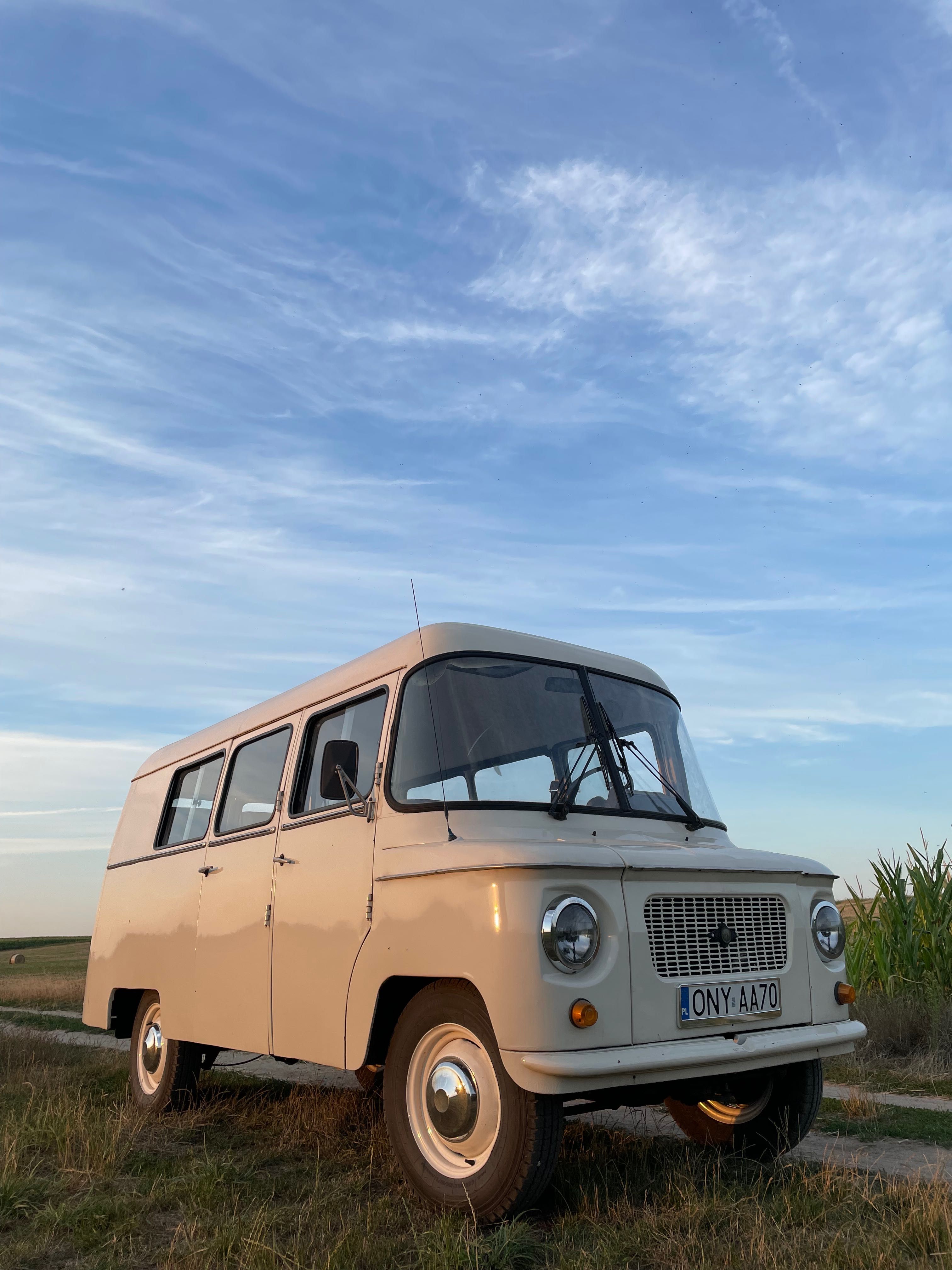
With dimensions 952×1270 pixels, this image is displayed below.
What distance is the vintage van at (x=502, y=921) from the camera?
4.11 m

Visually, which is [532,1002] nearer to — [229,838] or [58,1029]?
[229,838]

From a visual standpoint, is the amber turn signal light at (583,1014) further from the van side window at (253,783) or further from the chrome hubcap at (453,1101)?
the van side window at (253,783)

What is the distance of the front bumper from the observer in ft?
12.8

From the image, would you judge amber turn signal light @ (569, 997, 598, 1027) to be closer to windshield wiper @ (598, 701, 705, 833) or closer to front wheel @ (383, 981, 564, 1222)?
front wheel @ (383, 981, 564, 1222)

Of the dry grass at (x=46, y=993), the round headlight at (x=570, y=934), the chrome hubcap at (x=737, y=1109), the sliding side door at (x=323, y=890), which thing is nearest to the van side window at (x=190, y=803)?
the sliding side door at (x=323, y=890)

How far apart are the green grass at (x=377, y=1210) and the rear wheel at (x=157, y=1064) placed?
2.14ft

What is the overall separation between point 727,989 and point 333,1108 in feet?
11.5

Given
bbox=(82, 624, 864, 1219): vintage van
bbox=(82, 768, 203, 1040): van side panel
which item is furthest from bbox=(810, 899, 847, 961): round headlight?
bbox=(82, 768, 203, 1040): van side panel

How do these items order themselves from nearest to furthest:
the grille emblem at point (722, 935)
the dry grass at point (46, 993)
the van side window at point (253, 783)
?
1. the grille emblem at point (722, 935)
2. the van side window at point (253, 783)
3. the dry grass at point (46, 993)

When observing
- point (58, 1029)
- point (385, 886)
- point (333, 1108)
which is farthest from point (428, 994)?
point (58, 1029)

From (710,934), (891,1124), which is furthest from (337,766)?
(891,1124)

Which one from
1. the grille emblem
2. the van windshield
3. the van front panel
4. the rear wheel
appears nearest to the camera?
the van front panel

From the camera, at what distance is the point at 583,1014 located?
158 inches

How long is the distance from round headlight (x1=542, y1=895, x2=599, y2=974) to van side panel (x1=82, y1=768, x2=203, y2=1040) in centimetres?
356
